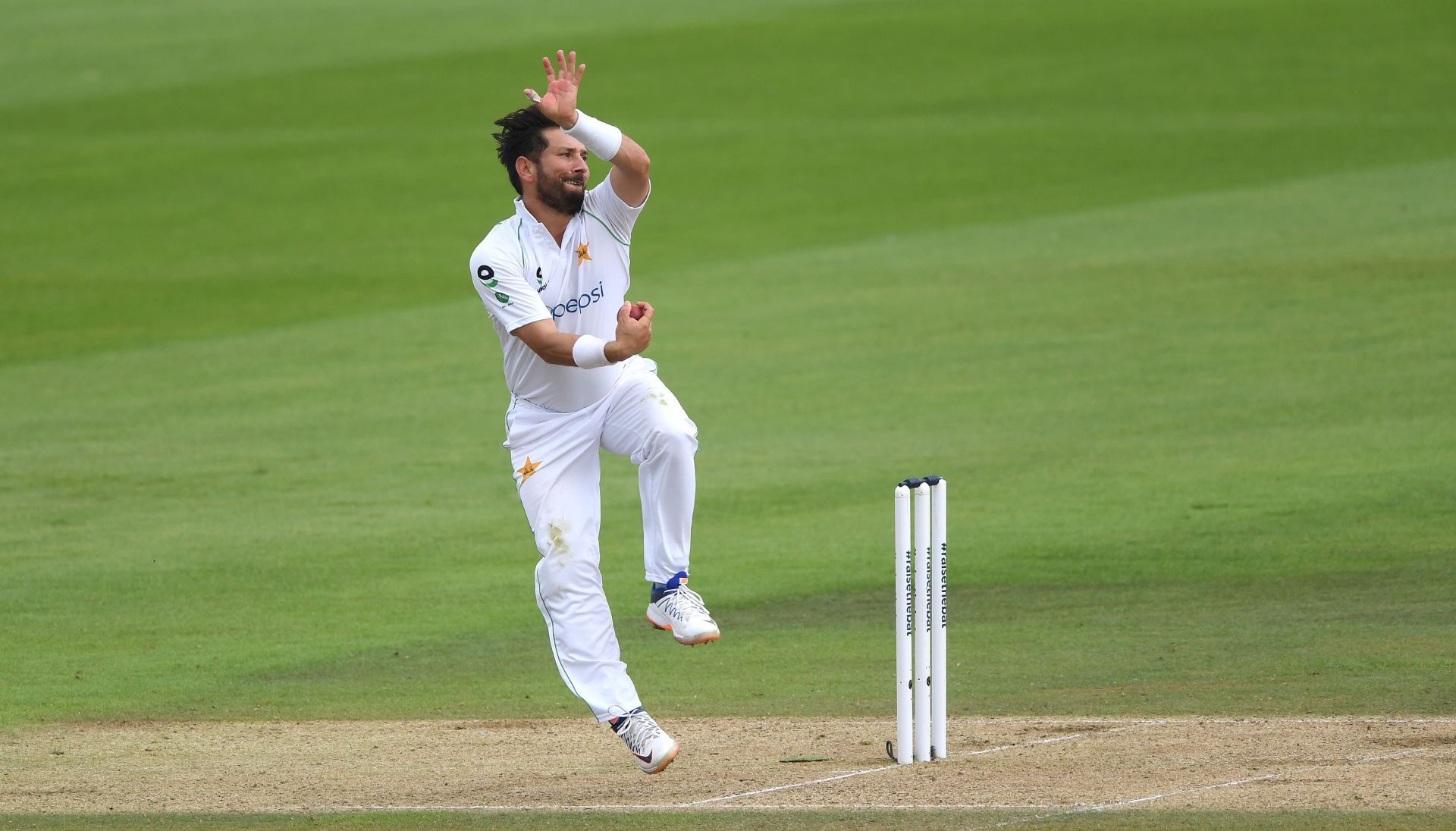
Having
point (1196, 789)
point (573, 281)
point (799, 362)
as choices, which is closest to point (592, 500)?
point (573, 281)

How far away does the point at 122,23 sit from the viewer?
51.6 m

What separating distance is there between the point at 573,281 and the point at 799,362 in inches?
520

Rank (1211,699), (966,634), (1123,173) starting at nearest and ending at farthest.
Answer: (1211,699)
(966,634)
(1123,173)

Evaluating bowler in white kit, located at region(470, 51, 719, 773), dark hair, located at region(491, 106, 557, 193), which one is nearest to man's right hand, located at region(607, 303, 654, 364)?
bowler in white kit, located at region(470, 51, 719, 773)

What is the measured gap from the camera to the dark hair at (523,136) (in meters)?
8.80

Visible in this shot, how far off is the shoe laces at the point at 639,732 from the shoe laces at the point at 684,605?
0.50 m

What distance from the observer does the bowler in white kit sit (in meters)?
8.71

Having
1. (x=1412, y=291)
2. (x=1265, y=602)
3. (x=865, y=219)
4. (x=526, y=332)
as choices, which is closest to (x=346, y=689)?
(x=526, y=332)

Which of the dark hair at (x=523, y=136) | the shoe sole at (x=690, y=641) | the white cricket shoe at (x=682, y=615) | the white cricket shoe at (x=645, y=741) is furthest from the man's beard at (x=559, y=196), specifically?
the white cricket shoe at (x=645, y=741)

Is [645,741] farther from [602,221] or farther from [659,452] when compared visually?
[602,221]

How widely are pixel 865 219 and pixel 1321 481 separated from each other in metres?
15.7

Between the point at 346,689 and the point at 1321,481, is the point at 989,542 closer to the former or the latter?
the point at 1321,481

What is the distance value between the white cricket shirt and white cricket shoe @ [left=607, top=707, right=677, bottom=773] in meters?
1.43

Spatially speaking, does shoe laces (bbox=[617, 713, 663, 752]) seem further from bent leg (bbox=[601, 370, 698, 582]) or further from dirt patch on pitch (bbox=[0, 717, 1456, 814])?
bent leg (bbox=[601, 370, 698, 582])
